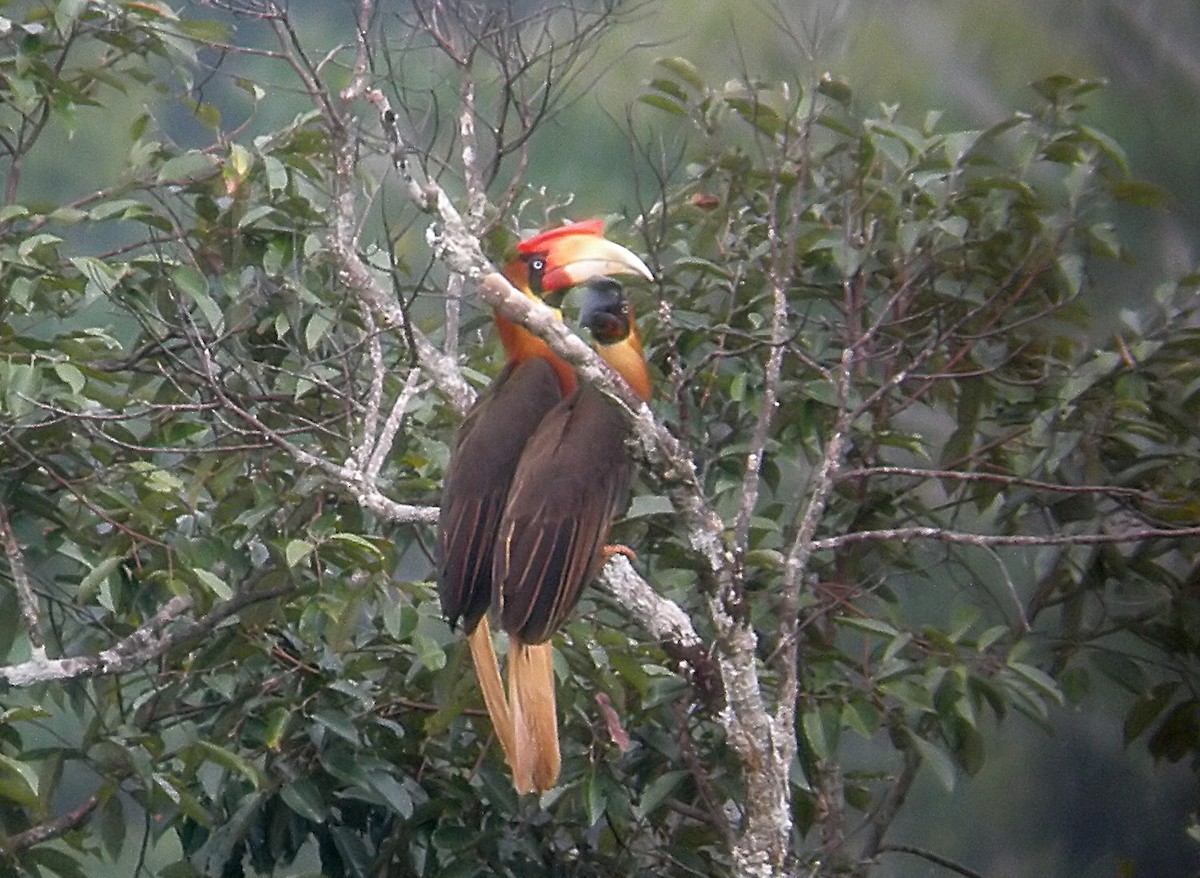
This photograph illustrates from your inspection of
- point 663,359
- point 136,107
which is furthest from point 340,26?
point 663,359

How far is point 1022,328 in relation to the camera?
2246mm

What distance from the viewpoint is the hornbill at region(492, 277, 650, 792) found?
1564 mm

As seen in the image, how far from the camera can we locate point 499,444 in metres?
1.71

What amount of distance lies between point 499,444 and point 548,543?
165 mm

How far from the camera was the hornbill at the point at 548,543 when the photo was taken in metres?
1.56

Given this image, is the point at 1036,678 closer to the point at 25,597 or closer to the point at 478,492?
the point at 478,492

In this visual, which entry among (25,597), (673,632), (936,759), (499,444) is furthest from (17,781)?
(936,759)

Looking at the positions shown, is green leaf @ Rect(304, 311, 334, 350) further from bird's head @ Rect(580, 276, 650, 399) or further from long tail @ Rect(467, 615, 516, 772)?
long tail @ Rect(467, 615, 516, 772)

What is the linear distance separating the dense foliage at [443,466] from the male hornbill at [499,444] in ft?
0.27

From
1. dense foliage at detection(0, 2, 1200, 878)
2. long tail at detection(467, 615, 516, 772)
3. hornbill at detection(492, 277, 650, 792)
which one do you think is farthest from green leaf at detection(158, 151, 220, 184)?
long tail at detection(467, 615, 516, 772)

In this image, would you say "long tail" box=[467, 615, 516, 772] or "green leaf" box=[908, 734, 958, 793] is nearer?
"long tail" box=[467, 615, 516, 772]

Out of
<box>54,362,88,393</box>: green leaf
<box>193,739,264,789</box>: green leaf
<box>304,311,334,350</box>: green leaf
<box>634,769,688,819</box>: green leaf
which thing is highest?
<box>304,311,334,350</box>: green leaf

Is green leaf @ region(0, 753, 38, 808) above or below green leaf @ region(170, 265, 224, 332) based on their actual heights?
below

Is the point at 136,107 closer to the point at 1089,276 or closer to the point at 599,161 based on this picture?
the point at 599,161
